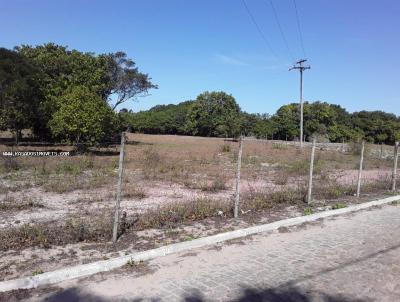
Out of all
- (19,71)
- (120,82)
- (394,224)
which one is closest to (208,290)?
(394,224)

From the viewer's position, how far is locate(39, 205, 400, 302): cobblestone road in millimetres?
4926

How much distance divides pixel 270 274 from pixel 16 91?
2847 centimetres

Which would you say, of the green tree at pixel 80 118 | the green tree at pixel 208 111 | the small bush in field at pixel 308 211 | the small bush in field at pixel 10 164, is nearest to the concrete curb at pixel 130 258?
the small bush in field at pixel 308 211

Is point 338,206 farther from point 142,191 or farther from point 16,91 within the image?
point 16,91

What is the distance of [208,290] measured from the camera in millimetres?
5051

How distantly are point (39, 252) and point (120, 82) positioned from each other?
4874 centimetres

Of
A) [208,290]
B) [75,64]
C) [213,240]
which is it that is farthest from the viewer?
[75,64]

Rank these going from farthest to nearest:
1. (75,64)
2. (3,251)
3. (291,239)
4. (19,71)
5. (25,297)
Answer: (75,64) < (19,71) < (291,239) < (3,251) < (25,297)

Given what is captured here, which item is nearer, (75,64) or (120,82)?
(75,64)

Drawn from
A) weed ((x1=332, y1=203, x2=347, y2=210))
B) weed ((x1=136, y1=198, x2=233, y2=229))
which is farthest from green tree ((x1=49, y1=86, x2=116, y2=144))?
weed ((x1=332, y1=203, x2=347, y2=210))

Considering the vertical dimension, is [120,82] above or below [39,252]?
above

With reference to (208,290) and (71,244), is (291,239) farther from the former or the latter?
(71,244)

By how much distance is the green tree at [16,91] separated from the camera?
29522 millimetres

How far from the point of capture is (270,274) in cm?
570
